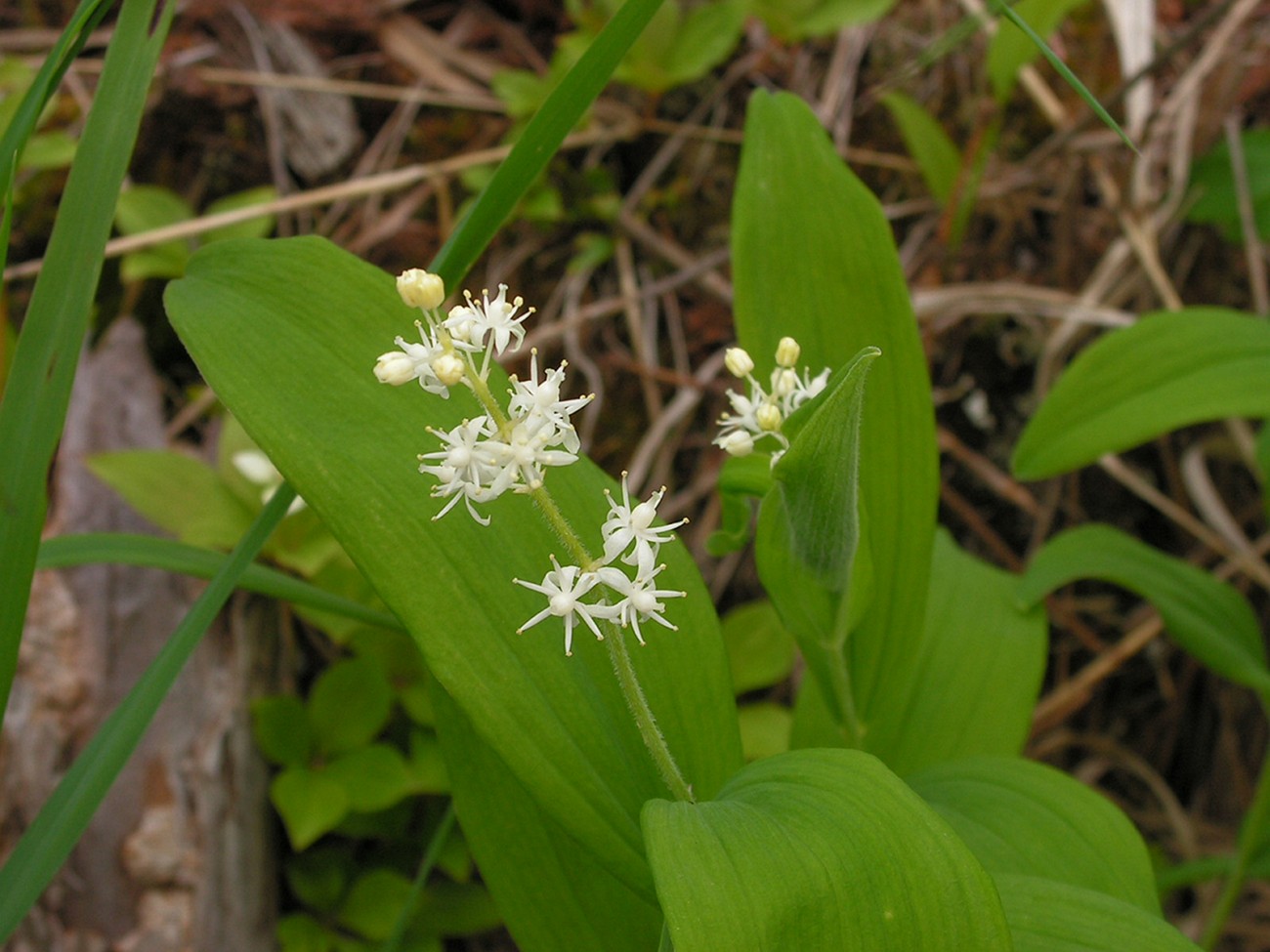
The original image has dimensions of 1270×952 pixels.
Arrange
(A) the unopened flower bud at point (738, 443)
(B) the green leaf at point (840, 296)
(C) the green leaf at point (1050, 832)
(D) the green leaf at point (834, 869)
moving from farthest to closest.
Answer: (B) the green leaf at point (840, 296), (C) the green leaf at point (1050, 832), (A) the unopened flower bud at point (738, 443), (D) the green leaf at point (834, 869)

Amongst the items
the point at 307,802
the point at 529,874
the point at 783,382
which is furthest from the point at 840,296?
the point at 307,802

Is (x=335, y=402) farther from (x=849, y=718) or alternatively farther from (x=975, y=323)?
Answer: (x=975, y=323)

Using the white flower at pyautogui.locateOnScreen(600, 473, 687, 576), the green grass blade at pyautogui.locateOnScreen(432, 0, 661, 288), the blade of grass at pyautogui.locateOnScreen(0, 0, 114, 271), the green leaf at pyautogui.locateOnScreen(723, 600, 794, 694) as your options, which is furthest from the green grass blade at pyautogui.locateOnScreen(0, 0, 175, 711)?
the green leaf at pyautogui.locateOnScreen(723, 600, 794, 694)

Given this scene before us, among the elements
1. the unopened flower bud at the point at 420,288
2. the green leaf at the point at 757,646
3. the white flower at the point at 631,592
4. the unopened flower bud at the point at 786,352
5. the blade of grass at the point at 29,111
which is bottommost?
the green leaf at the point at 757,646

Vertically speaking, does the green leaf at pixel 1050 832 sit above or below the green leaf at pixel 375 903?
below

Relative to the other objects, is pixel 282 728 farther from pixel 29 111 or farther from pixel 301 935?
pixel 29 111

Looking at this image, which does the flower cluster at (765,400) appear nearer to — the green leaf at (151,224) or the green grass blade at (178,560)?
the green grass blade at (178,560)

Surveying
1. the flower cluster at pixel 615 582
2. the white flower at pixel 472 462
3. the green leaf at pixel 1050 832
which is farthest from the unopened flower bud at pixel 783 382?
the green leaf at pixel 1050 832
